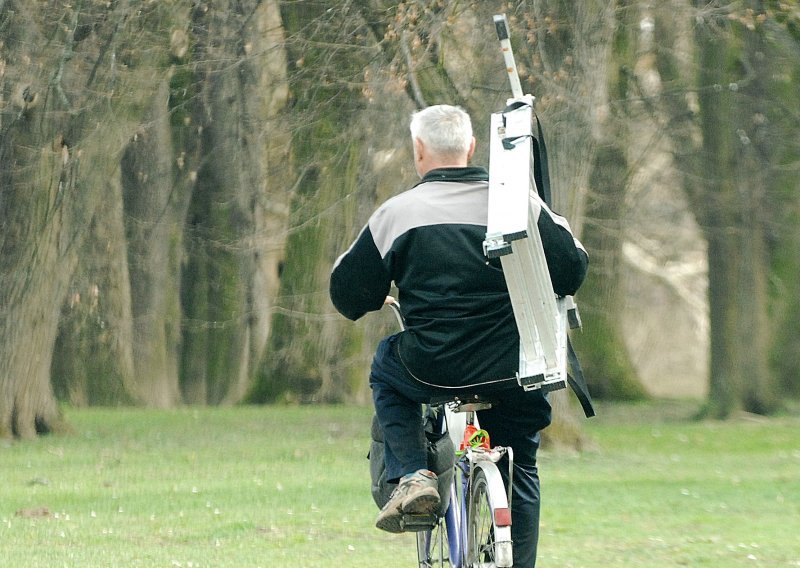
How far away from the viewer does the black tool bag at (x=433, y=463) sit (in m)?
6.12

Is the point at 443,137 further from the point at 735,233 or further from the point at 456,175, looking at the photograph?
the point at 735,233

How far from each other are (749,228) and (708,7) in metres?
6.71

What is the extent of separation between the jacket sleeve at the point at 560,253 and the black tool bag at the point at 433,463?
797 millimetres

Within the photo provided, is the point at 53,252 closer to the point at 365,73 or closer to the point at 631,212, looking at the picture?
the point at 365,73

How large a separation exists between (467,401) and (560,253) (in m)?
0.61

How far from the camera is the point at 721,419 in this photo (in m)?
20.6

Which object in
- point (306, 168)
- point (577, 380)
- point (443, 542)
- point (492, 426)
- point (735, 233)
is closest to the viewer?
point (577, 380)

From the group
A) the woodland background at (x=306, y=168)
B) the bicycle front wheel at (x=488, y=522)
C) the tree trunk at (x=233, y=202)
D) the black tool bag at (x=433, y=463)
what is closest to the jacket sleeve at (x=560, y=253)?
the bicycle front wheel at (x=488, y=522)

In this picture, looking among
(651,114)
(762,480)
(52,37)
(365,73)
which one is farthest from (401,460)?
(651,114)

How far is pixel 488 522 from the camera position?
5742 mm

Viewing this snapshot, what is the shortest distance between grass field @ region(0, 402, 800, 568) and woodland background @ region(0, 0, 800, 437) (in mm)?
2077

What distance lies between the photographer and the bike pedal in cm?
575

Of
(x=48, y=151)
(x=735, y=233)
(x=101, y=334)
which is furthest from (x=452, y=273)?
(x=101, y=334)

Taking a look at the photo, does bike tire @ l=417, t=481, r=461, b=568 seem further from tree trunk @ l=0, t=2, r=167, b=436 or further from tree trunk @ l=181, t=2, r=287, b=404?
tree trunk @ l=0, t=2, r=167, b=436
